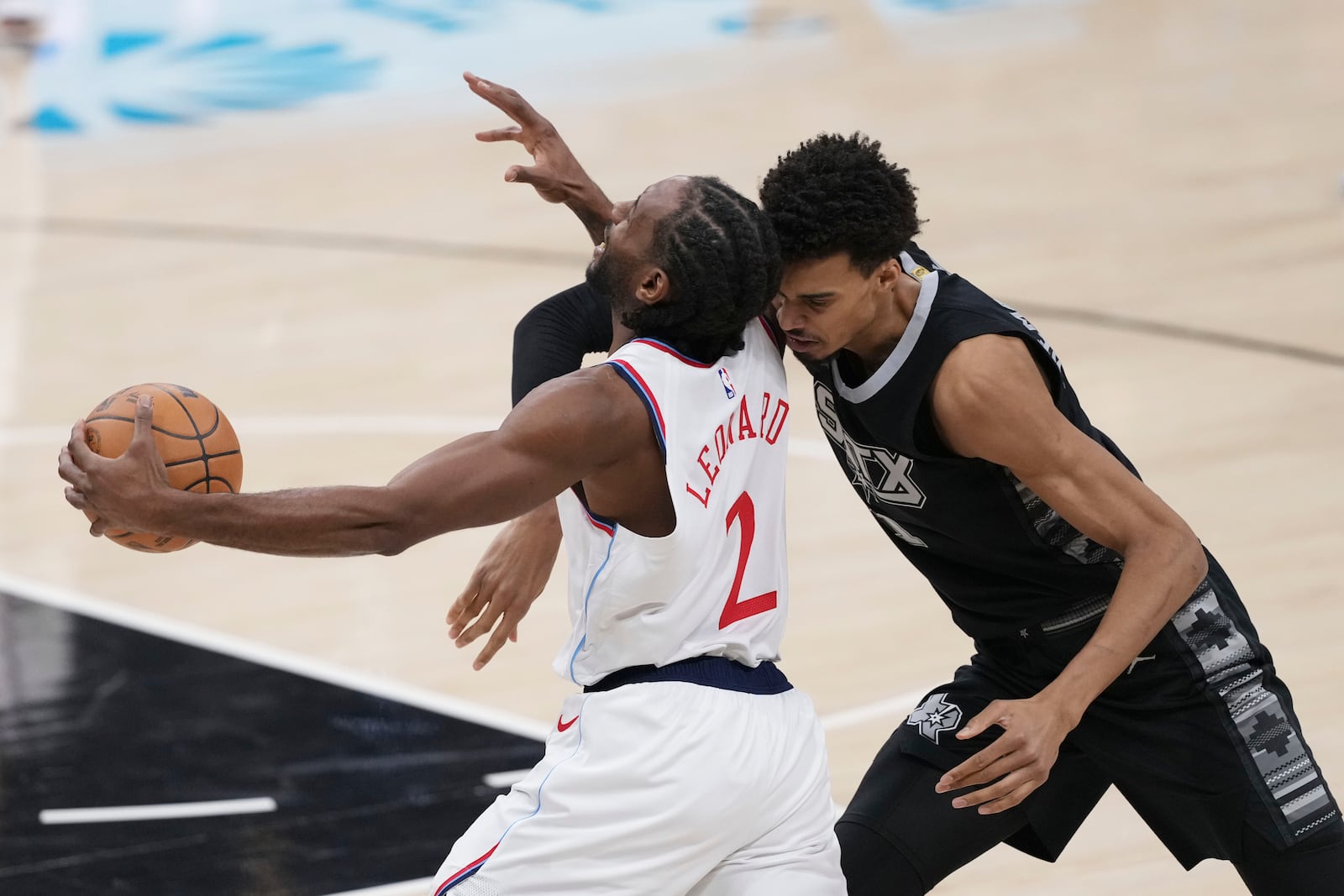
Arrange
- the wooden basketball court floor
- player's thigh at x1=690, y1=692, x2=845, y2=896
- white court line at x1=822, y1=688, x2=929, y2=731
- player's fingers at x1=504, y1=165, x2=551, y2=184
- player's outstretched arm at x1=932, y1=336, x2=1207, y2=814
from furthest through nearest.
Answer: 1. the wooden basketball court floor
2. white court line at x1=822, y1=688, x2=929, y2=731
3. player's fingers at x1=504, y1=165, x2=551, y2=184
4. player's outstretched arm at x1=932, y1=336, x2=1207, y2=814
5. player's thigh at x1=690, y1=692, x2=845, y2=896

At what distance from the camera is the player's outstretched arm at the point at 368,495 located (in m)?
2.76

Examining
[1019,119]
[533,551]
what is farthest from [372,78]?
[533,551]

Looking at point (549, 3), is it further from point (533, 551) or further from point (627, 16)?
point (533, 551)

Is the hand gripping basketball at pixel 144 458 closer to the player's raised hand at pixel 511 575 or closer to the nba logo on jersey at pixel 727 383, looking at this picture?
the player's raised hand at pixel 511 575

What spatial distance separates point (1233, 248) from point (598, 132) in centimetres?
478

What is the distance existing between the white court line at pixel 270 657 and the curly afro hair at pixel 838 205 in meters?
2.77

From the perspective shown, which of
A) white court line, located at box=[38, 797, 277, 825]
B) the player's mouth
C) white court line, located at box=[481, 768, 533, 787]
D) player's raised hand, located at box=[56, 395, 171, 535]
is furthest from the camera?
white court line, located at box=[481, 768, 533, 787]

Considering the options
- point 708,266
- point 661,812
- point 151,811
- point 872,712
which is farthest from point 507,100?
point 872,712

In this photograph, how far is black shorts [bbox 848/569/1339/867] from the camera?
138 inches

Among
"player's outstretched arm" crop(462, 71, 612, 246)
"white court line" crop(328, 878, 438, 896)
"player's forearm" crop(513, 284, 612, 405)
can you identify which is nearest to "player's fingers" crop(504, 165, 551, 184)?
"player's outstretched arm" crop(462, 71, 612, 246)

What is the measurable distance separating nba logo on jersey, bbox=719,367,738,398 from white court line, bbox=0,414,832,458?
4.88 m

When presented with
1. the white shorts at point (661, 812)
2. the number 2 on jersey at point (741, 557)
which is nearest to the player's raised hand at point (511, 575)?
the white shorts at point (661, 812)

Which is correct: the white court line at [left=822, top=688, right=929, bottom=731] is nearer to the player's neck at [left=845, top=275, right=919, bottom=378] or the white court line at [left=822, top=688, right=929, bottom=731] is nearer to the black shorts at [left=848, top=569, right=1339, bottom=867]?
the black shorts at [left=848, top=569, right=1339, bottom=867]

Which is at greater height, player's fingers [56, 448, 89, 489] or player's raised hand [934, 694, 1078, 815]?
player's fingers [56, 448, 89, 489]
